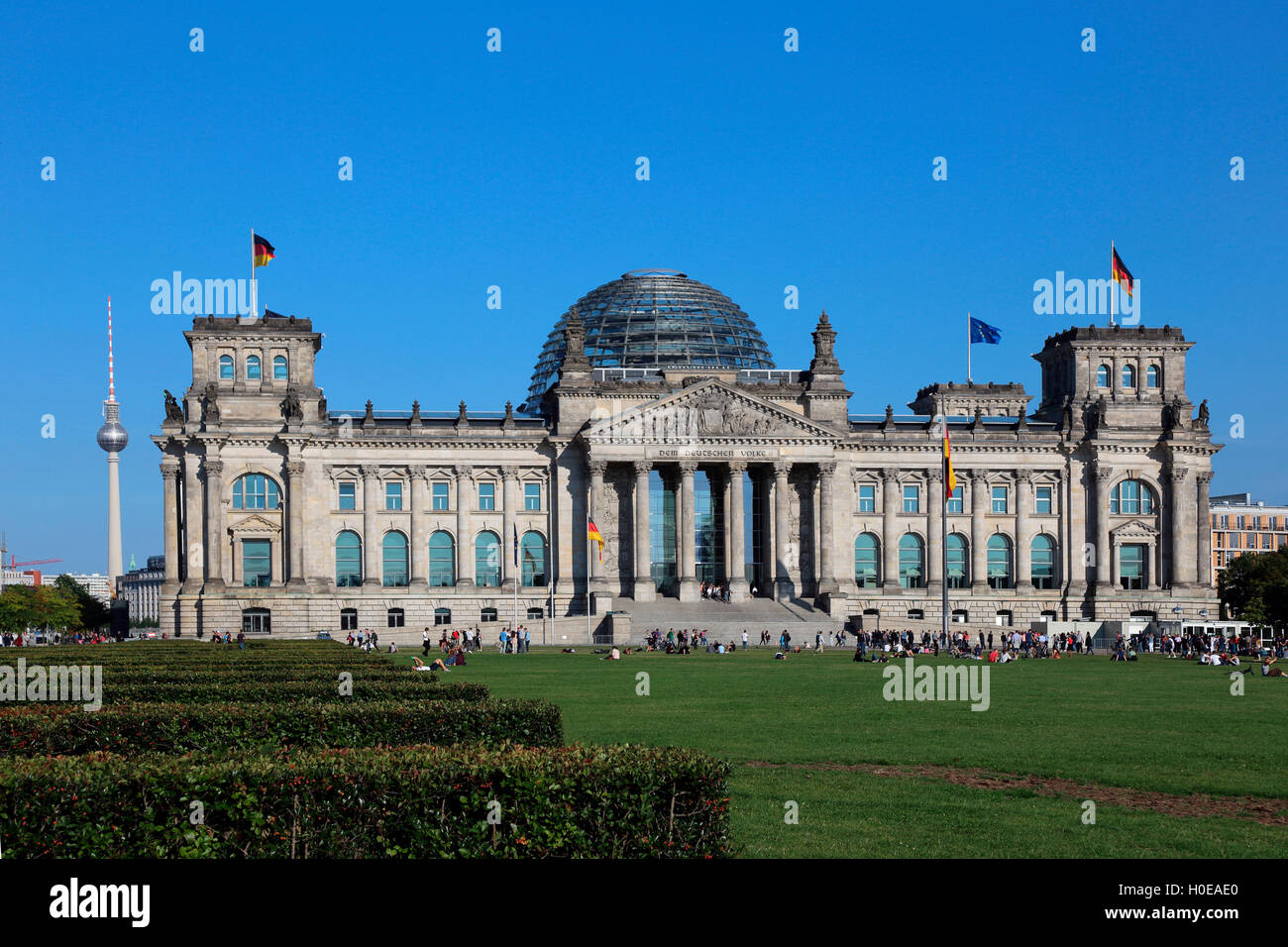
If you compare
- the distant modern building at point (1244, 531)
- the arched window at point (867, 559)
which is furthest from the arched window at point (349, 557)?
the distant modern building at point (1244, 531)

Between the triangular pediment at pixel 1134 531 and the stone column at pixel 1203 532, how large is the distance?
3.43 metres

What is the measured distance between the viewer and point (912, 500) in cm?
10969

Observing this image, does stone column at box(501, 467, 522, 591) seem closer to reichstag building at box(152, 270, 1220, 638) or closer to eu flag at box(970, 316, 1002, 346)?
reichstag building at box(152, 270, 1220, 638)

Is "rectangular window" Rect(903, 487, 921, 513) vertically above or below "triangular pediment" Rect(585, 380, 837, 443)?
below

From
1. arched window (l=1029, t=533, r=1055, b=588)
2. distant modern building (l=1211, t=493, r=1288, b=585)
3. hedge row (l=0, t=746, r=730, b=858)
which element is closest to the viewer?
hedge row (l=0, t=746, r=730, b=858)

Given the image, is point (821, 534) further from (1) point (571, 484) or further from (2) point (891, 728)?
(2) point (891, 728)

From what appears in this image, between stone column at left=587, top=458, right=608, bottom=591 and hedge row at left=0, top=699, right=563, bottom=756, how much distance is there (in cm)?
7563

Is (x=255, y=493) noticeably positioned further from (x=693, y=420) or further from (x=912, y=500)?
(x=912, y=500)

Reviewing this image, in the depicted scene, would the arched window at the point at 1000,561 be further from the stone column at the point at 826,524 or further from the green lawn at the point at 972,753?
the green lawn at the point at 972,753

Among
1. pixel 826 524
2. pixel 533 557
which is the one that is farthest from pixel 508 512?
pixel 826 524

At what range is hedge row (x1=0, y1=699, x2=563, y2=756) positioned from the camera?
82.7 ft

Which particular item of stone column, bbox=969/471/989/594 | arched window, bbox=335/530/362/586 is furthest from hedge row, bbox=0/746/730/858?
stone column, bbox=969/471/989/594

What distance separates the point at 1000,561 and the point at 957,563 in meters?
3.39
